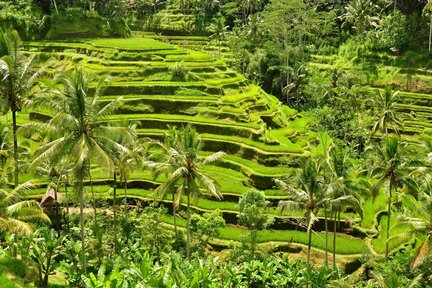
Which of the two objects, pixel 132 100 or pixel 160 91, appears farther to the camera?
pixel 160 91

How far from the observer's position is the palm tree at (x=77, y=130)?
1945 centimetres

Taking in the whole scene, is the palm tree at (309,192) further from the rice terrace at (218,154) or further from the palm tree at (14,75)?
the palm tree at (14,75)

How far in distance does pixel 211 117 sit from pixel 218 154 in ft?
72.2

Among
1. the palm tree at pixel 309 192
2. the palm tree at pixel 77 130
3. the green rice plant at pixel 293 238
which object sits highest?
the palm tree at pixel 77 130

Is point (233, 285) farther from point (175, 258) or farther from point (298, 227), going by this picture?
point (298, 227)

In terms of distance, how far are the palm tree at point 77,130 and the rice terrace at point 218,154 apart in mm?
88

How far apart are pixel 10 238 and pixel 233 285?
42.4 feet

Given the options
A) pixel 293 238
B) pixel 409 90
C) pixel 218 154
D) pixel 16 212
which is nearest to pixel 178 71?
pixel 293 238

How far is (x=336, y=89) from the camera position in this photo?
61.5m

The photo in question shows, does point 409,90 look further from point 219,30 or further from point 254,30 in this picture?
point 219,30

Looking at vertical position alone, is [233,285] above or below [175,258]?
below

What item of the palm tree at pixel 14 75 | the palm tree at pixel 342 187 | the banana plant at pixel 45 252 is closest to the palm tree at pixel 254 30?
the palm tree at pixel 342 187

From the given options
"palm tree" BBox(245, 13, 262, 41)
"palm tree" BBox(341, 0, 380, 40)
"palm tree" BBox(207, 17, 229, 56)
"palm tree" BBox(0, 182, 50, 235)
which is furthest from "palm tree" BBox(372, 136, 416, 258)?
"palm tree" BBox(207, 17, 229, 56)

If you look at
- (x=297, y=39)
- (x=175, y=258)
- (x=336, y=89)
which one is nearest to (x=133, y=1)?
(x=297, y=39)
